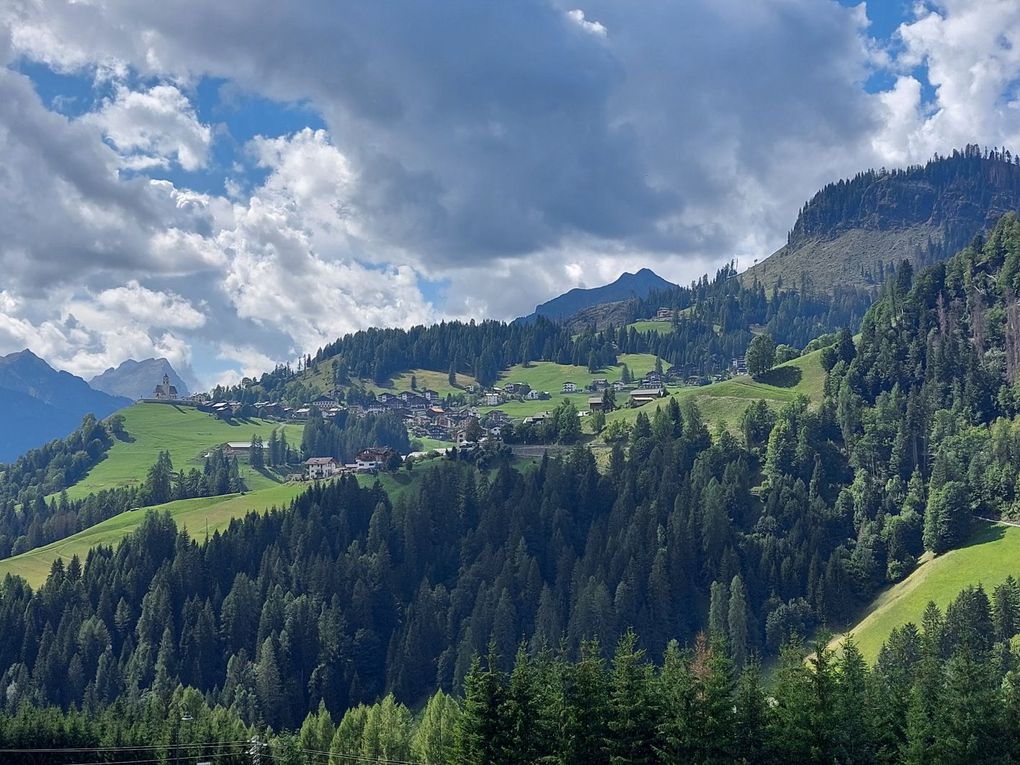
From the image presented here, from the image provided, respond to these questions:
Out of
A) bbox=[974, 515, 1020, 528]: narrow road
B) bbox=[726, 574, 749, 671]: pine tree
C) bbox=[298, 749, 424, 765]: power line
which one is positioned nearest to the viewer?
bbox=[298, 749, 424, 765]: power line

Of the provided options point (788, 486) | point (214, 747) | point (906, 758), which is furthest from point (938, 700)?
point (788, 486)

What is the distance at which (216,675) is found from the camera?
181500 mm

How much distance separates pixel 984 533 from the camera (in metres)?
163

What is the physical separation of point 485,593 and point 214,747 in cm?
7903

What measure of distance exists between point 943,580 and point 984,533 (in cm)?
1615

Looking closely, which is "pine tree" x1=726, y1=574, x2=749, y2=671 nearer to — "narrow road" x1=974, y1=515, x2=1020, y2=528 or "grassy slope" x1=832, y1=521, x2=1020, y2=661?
"grassy slope" x1=832, y1=521, x2=1020, y2=661

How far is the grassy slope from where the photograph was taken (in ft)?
476

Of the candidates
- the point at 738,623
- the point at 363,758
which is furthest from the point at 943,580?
the point at 363,758

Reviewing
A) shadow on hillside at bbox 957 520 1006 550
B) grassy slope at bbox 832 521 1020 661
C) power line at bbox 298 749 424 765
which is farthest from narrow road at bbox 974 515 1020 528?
power line at bbox 298 749 424 765

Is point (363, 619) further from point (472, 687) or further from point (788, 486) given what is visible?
point (472, 687)

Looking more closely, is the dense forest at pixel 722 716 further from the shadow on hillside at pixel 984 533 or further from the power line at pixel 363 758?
the shadow on hillside at pixel 984 533

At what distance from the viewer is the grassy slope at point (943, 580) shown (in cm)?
14500

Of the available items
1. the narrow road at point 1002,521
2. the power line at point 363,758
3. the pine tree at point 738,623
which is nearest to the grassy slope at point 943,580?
the narrow road at point 1002,521

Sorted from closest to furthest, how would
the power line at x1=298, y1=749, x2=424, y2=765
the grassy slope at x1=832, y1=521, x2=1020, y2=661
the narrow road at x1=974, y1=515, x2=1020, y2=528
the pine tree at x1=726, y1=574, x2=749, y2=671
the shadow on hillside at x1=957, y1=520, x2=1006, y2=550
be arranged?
1. the power line at x1=298, y1=749, x2=424, y2=765
2. the grassy slope at x1=832, y1=521, x2=1020, y2=661
3. the shadow on hillside at x1=957, y1=520, x2=1006, y2=550
4. the pine tree at x1=726, y1=574, x2=749, y2=671
5. the narrow road at x1=974, y1=515, x2=1020, y2=528
